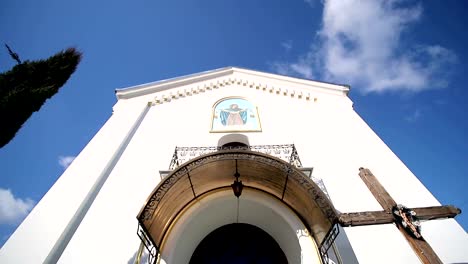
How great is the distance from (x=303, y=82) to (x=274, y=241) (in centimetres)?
590

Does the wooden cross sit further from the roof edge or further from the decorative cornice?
the roof edge

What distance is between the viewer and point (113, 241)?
4590 millimetres

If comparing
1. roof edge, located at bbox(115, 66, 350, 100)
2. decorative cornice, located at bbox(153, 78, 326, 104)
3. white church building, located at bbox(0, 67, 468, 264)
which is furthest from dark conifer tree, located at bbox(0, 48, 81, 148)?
decorative cornice, located at bbox(153, 78, 326, 104)

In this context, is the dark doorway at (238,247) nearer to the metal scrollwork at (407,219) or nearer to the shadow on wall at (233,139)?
the shadow on wall at (233,139)

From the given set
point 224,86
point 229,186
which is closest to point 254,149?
point 229,186

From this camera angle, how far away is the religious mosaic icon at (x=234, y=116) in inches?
289

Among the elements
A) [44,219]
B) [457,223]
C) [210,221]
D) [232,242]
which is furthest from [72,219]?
[457,223]

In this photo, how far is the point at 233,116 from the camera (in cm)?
787

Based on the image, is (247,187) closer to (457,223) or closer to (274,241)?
(274,241)

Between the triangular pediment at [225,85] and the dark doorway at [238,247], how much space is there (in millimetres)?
4982

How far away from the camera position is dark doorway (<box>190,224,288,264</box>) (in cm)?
559

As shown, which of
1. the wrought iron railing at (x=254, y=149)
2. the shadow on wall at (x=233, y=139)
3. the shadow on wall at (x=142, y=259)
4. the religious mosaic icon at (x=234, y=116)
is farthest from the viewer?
the religious mosaic icon at (x=234, y=116)

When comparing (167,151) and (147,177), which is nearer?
(147,177)

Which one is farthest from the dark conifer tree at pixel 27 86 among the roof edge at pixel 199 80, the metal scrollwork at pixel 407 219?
the metal scrollwork at pixel 407 219
